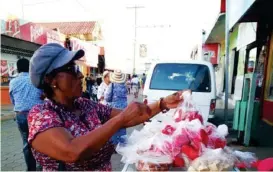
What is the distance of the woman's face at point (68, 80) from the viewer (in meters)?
1.74

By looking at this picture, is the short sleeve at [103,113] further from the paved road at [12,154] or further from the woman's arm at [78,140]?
the paved road at [12,154]

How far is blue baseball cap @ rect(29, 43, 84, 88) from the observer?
65.4 inches

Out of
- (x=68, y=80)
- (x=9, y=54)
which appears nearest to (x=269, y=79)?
(x=68, y=80)

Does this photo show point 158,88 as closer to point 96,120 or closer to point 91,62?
point 96,120

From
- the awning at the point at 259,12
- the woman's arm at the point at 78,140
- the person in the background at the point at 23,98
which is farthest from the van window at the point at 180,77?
the woman's arm at the point at 78,140

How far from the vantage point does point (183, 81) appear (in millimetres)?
7293

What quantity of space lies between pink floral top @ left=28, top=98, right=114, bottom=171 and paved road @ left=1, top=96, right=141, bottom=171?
315cm

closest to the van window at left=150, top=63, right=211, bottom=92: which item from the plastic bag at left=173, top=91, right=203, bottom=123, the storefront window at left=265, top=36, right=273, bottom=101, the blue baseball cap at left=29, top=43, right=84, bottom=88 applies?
the storefront window at left=265, top=36, right=273, bottom=101

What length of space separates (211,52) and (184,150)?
814 inches

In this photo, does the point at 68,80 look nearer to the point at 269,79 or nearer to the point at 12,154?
the point at 12,154

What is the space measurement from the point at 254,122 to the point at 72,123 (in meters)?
5.69

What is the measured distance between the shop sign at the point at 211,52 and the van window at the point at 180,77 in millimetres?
14501

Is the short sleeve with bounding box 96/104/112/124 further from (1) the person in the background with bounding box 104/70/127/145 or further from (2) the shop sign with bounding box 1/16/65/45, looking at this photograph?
(2) the shop sign with bounding box 1/16/65/45

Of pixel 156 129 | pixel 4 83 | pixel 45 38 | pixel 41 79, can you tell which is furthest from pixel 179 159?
pixel 45 38
